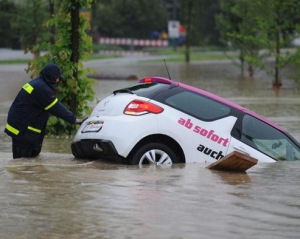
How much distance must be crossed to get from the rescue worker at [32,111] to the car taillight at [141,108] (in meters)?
1.06

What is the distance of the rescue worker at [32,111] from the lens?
40.0ft

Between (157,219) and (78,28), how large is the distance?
9.39m

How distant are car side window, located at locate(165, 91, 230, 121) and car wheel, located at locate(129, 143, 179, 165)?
1.76 feet

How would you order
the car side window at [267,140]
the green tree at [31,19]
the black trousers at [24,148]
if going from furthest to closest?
the green tree at [31,19]
the black trousers at [24,148]
the car side window at [267,140]

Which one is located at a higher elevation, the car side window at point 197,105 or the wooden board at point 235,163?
the car side window at point 197,105

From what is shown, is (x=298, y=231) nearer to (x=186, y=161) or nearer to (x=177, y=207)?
(x=177, y=207)

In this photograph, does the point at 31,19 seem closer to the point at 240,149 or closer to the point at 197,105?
the point at 197,105

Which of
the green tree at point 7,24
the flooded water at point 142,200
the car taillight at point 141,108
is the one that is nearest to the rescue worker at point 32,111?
the flooded water at point 142,200

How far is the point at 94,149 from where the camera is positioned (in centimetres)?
1194

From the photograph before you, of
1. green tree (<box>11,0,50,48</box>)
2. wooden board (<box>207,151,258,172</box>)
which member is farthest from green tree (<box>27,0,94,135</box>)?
green tree (<box>11,0,50,48</box>)

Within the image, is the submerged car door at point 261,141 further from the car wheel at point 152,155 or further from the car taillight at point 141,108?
the car taillight at point 141,108

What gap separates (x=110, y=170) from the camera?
11180mm

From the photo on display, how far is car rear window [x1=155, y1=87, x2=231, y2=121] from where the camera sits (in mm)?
11852

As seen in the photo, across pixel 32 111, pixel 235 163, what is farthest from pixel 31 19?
pixel 235 163
